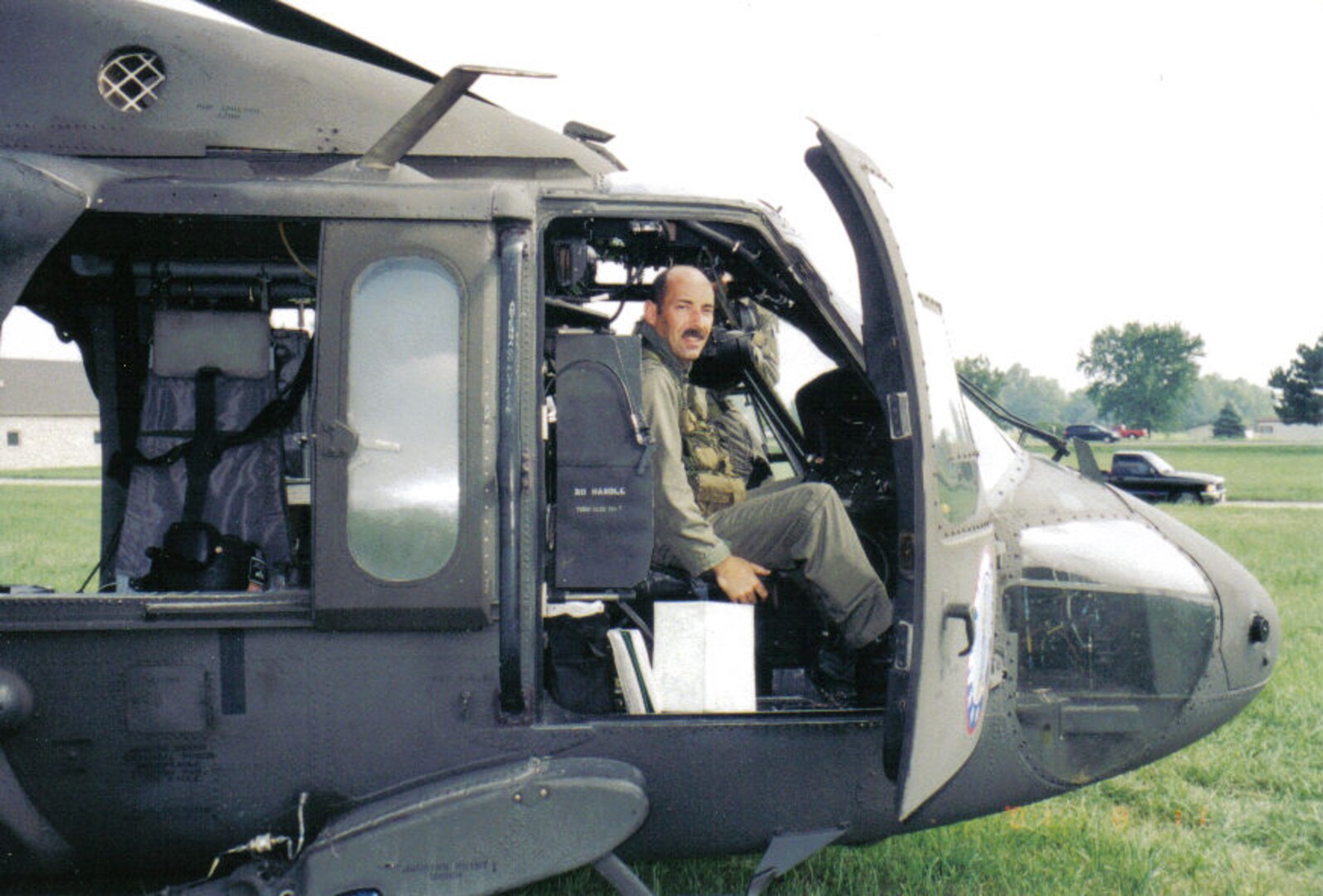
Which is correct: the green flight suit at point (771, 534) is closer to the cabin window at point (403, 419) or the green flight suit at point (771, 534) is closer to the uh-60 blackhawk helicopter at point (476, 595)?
the uh-60 blackhawk helicopter at point (476, 595)

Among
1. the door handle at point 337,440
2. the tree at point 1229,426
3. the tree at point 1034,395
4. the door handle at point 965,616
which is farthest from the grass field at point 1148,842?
the tree at point 1034,395

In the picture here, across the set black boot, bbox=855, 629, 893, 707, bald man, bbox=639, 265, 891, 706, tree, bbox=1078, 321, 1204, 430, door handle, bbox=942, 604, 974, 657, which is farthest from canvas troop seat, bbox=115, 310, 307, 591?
tree, bbox=1078, 321, 1204, 430

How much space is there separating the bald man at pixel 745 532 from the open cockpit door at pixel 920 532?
0.40 metres

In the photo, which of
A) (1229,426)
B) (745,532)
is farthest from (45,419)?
(1229,426)

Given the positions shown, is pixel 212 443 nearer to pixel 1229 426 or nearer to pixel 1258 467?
pixel 1258 467

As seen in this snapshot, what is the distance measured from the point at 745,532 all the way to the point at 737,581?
31 cm

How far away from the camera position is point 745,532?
3.45m

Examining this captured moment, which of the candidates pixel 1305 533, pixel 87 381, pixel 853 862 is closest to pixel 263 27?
pixel 87 381

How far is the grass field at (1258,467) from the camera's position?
88.5 ft

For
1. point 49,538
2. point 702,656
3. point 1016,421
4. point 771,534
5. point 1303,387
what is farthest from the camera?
point 1303,387

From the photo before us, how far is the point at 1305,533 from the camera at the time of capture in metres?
14.8

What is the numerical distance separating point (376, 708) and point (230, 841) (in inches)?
23.3

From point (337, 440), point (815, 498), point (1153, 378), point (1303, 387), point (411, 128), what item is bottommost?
point (815, 498)

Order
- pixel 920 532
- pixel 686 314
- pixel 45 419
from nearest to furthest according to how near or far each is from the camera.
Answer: pixel 920 532 → pixel 686 314 → pixel 45 419
